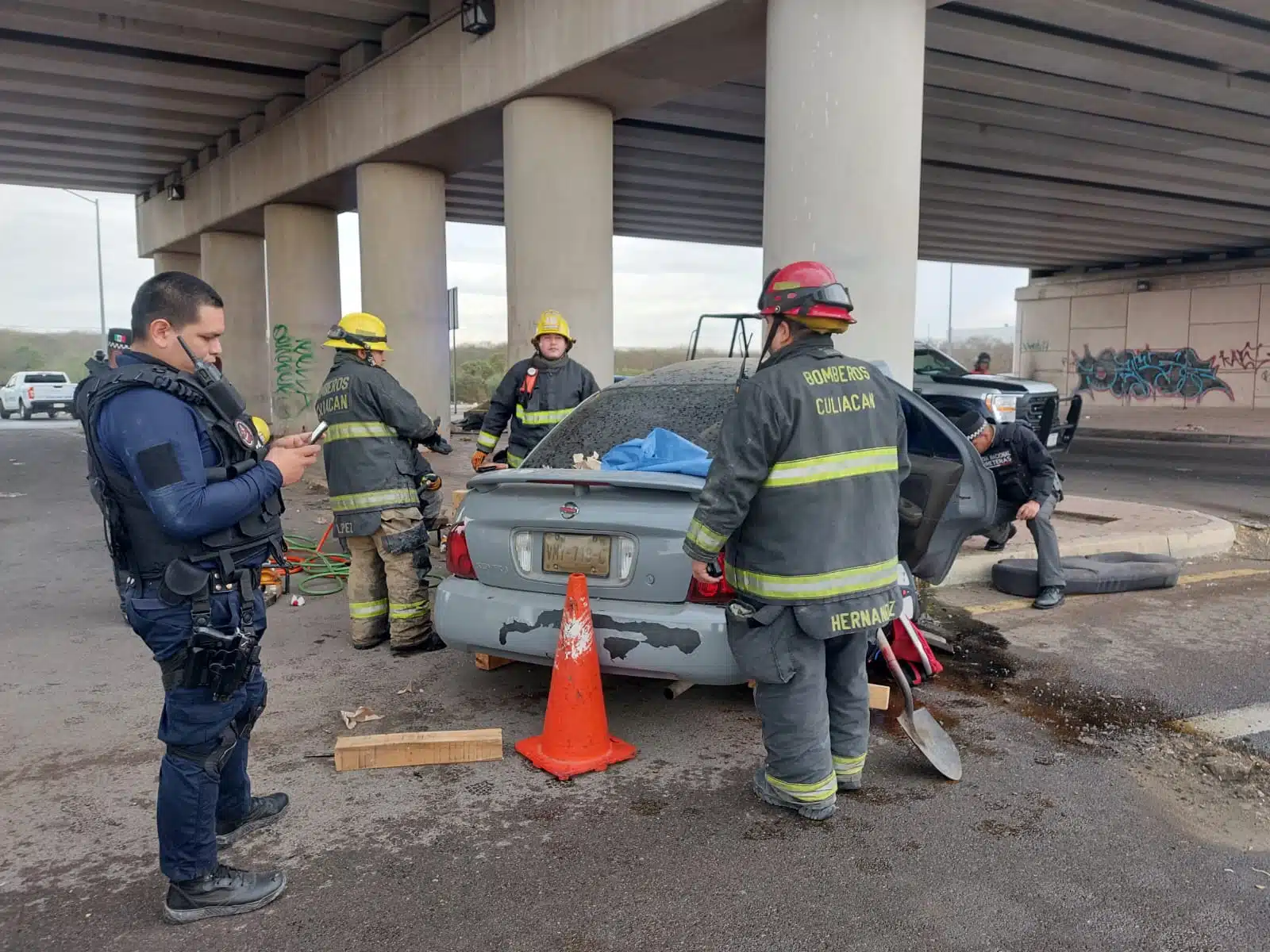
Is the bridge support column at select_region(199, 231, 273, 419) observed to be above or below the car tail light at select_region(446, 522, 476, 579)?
above

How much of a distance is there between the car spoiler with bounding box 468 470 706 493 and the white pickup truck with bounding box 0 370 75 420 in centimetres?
3326

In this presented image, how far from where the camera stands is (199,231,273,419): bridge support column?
2130 cm

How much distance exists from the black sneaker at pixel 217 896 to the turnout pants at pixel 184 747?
34mm

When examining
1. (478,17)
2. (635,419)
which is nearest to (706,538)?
(635,419)

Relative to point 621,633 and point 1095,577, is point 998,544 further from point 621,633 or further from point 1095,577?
point 621,633

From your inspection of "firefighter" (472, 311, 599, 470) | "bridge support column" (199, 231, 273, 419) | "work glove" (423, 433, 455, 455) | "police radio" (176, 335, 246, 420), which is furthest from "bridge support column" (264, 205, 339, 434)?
"police radio" (176, 335, 246, 420)

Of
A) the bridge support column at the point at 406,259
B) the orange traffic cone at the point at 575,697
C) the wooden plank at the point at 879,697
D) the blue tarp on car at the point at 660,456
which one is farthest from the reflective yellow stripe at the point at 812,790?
the bridge support column at the point at 406,259

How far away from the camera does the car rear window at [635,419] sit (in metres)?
4.49

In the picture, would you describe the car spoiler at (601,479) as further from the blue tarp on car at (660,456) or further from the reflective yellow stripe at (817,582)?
the reflective yellow stripe at (817,582)

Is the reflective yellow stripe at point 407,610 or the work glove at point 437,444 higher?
the work glove at point 437,444

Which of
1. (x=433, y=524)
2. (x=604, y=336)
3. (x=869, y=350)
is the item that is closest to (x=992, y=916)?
(x=433, y=524)

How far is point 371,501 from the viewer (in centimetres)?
494

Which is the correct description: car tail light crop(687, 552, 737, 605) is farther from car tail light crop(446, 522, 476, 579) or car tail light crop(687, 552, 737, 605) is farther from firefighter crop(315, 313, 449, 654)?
firefighter crop(315, 313, 449, 654)

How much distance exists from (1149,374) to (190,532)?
33912mm
